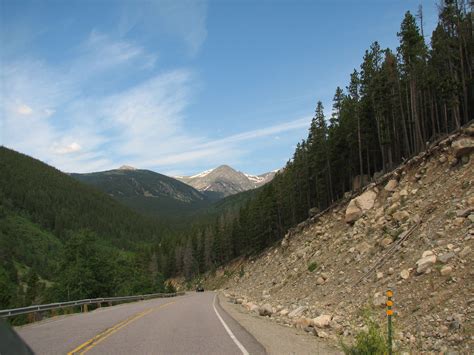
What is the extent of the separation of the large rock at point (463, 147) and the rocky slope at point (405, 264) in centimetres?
5

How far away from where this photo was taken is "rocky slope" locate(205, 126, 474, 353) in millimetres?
10414

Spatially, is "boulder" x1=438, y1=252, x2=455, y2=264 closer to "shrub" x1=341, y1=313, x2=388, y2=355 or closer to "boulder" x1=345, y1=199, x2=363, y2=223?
"shrub" x1=341, y1=313, x2=388, y2=355

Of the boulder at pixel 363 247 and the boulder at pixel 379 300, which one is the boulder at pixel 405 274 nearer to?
the boulder at pixel 379 300

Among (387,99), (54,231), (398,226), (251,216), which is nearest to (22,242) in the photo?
(54,231)

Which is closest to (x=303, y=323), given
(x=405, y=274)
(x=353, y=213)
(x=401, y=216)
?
(x=405, y=274)

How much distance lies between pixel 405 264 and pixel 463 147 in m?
8.81

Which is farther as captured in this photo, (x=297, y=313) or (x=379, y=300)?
(x=297, y=313)

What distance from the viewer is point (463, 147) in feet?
67.1

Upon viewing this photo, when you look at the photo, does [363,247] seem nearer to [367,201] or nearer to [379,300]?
[367,201]

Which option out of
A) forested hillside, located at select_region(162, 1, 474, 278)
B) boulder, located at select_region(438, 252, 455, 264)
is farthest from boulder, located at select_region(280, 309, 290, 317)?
forested hillside, located at select_region(162, 1, 474, 278)

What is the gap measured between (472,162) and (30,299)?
73019 millimetres

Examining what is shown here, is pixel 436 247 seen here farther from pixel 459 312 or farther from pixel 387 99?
pixel 387 99

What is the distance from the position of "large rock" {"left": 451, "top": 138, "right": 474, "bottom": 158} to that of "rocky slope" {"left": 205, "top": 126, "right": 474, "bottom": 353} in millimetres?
53

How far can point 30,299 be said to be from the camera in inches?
2736
